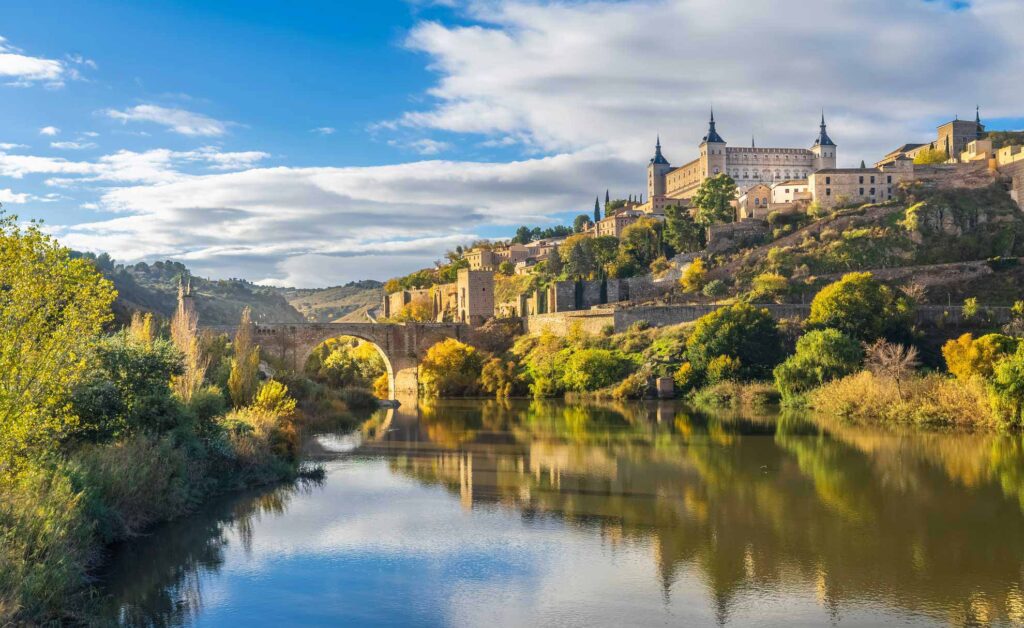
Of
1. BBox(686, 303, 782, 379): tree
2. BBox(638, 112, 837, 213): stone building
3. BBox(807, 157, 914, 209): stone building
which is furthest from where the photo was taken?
BBox(638, 112, 837, 213): stone building

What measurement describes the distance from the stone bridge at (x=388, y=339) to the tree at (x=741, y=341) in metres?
18.6

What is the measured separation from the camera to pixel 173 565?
14.0 meters

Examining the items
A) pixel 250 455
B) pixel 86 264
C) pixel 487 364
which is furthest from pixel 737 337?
pixel 86 264

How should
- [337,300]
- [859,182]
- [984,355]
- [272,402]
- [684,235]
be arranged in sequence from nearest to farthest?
1. [272,402]
2. [984,355]
3. [684,235]
4. [859,182]
5. [337,300]

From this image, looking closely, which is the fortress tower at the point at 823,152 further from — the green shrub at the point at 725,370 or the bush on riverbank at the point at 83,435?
the bush on riverbank at the point at 83,435

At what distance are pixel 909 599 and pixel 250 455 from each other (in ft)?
47.5

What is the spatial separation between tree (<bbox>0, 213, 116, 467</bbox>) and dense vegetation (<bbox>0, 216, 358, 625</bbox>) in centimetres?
2

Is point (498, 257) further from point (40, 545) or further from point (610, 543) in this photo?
point (40, 545)

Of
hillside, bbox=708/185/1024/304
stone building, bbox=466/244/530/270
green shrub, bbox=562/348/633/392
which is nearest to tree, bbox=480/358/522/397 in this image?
green shrub, bbox=562/348/633/392

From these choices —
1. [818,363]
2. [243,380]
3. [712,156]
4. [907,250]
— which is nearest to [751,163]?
[712,156]

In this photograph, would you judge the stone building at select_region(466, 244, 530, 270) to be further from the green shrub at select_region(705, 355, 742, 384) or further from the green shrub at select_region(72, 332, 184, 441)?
the green shrub at select_region(72, 332, 184, 441)

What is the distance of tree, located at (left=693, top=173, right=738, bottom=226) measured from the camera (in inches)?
2594

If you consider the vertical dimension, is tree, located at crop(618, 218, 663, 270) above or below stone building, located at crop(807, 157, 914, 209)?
below

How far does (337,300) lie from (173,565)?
130797 mm
